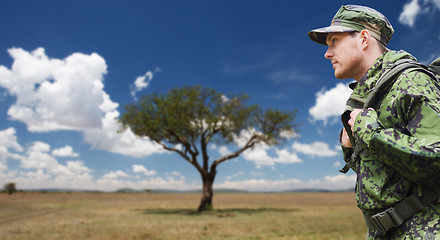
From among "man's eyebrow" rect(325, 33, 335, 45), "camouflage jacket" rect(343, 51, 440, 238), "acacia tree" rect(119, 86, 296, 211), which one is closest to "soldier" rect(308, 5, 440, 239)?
"camouflage jacket" rect(343, 51, 440, 238)

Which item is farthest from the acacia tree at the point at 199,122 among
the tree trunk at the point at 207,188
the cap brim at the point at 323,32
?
the cap brim at the point at 323,32

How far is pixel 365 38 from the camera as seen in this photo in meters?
2.29

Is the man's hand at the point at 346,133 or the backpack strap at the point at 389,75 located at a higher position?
the backpack strap at the point at 389,75

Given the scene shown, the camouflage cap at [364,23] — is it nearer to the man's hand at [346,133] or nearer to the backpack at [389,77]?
the backpack at [389,77]

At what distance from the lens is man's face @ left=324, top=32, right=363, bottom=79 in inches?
91.1

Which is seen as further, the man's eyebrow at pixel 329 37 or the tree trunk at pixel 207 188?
the tree trunk at pixel 207 188

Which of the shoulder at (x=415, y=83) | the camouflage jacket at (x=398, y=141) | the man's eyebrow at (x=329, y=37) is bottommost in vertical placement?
the camouflage jacket at (x=398, y=141)

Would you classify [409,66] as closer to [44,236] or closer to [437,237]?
[437,237]

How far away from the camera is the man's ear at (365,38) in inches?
89.3

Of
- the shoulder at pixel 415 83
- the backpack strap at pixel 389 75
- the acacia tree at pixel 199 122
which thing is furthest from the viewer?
the acacia tree at pixel 199 122

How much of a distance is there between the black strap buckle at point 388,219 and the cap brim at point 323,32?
4.30 feet

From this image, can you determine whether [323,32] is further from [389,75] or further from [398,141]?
[398,141]

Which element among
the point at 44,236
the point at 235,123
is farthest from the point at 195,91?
the point at 44,236

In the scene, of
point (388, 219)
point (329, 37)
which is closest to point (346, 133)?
point (388, 219)
